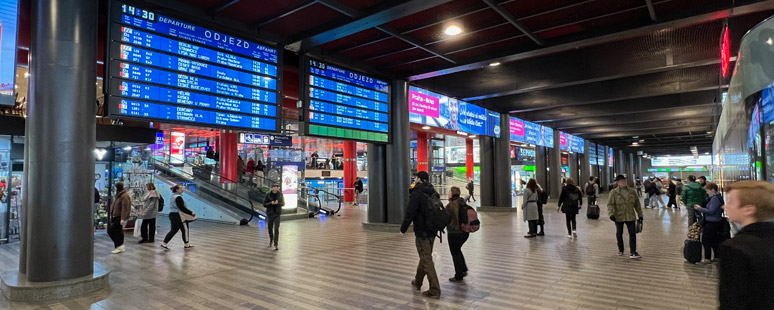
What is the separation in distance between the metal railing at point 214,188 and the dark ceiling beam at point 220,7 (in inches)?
→ 334

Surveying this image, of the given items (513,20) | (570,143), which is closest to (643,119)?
(570,143)

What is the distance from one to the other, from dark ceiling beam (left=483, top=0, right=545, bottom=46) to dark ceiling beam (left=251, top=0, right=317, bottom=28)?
2.89m

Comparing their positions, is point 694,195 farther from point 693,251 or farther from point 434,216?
point 434,216

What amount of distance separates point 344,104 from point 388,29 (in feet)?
6.99

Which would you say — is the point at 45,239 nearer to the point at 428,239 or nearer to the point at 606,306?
the point at 428,239

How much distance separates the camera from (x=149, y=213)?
9797 millimetres

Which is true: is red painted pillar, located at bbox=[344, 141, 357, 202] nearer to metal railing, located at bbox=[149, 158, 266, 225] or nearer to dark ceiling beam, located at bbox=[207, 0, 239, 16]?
metal railing, located at bbox=[149, 158, 266, 225]

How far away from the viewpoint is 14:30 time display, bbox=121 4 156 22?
240 inches

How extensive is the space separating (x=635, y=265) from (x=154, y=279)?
7.40 m

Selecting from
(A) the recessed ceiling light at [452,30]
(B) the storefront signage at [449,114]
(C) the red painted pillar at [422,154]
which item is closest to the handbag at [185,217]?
(B) the storefront signage at [449,114]

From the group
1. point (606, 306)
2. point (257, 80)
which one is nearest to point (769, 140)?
point (606, 306)

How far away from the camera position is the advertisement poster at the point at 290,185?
16.5 metres

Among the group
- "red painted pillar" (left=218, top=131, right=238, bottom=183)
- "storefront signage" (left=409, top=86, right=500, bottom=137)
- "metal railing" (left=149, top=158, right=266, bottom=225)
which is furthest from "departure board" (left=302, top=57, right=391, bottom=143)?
"red painted pillar" (left=218, top=131, right=238, bottom=183)

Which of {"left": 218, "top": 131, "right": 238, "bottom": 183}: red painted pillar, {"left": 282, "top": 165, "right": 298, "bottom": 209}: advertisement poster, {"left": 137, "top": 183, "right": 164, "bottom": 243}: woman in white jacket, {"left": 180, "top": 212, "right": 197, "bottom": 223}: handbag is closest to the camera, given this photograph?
{"left": 180, "top": 212, "right": 197, "bottom": 223}: handbag
